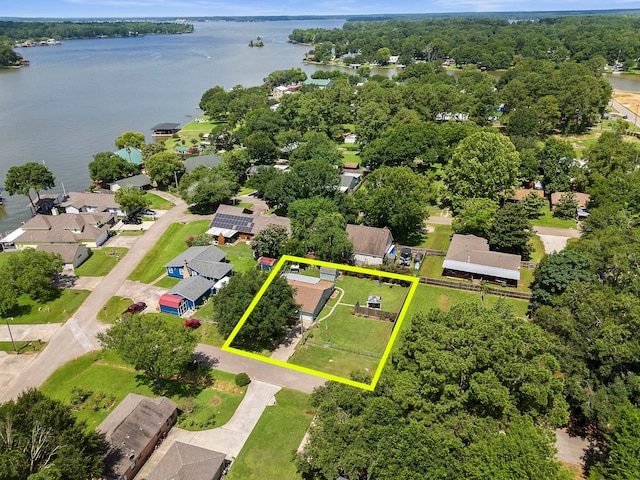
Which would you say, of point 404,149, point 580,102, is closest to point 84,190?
point 404,149

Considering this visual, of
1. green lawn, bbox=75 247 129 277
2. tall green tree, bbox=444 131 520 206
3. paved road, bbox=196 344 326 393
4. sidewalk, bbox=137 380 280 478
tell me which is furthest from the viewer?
tall green tree, bbox=444 131 520 206

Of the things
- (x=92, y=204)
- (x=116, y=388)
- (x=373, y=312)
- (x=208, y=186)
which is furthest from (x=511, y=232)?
(x=92, y=204)

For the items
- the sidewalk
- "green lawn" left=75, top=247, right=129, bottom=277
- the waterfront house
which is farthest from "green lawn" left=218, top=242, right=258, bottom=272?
the sidewalk

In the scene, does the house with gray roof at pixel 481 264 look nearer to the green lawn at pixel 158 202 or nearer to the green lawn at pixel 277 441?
the green lawn at pixel 277 441

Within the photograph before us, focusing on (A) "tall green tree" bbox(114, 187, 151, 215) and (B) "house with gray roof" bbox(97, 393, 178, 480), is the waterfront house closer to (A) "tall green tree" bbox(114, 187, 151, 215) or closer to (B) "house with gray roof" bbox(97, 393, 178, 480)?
(B) "house with gray roof" bbox(97, 393, 178, 480)

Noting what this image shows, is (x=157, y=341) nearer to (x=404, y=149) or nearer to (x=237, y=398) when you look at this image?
(x=237, y=398)

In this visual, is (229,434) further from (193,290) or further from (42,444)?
(193,290)
